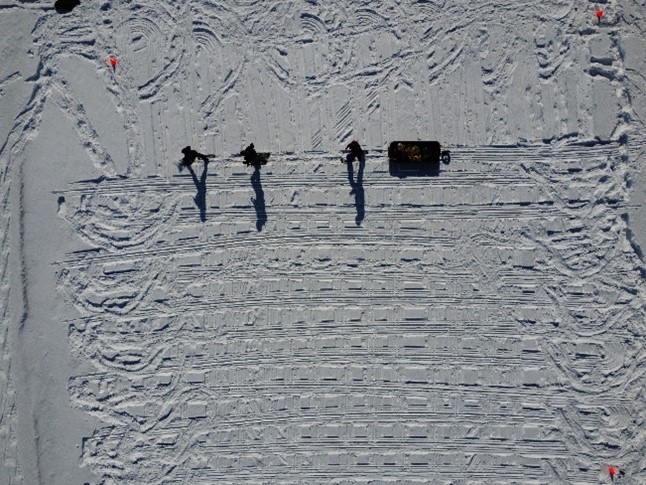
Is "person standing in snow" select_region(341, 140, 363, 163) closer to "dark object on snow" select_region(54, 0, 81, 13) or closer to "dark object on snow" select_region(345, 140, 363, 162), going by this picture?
"dark object on snow" select_region(345, 140, 363, 162)

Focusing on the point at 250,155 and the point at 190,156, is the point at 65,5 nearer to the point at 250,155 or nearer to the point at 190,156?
the point at 190,156

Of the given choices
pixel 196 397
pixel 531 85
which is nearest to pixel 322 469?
pixel 196 397

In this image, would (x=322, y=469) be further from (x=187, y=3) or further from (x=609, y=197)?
(x=187, y=3)

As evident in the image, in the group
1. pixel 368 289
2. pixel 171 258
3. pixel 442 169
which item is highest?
pixel 442 169

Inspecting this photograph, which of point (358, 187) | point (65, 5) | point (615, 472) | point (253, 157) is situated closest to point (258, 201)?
point (253, 157)

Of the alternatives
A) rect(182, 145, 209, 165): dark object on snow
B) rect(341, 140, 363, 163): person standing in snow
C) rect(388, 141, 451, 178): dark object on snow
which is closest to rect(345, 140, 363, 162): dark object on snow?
rect(341, 140, 363, 163): person standing in snow

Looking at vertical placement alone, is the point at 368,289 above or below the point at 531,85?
below
